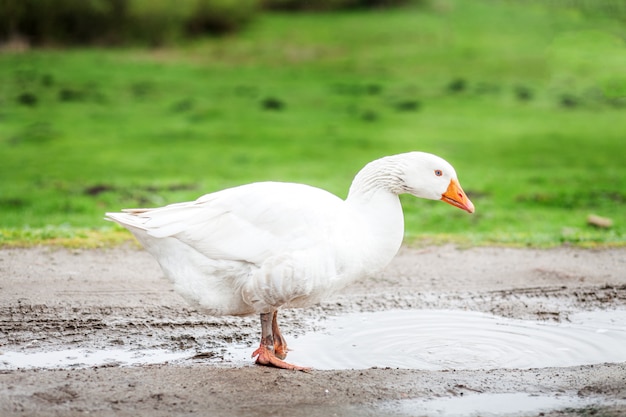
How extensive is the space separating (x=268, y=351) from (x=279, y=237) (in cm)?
83

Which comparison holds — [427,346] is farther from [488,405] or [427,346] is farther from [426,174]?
[426,174]

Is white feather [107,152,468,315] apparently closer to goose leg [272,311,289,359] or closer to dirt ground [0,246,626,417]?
goose leg [272,311,289,359]

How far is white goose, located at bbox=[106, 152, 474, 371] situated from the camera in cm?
580

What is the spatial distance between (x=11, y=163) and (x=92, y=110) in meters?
4.77

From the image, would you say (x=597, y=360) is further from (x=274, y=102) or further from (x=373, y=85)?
(x=373, y=85)

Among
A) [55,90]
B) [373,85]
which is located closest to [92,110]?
[55,90]

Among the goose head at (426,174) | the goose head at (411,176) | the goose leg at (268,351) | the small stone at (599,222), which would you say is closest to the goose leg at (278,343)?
the goose leg at (268,351)

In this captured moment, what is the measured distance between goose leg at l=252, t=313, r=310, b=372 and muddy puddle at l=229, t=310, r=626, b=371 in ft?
0.70

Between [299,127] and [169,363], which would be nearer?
[169,363]

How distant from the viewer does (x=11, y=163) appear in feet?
53.6

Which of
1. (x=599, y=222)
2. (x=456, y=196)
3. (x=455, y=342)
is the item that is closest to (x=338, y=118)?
(x=599, y=222)

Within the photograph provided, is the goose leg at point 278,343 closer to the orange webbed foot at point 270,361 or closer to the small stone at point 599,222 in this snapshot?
the orange webbed foot at point 270,361

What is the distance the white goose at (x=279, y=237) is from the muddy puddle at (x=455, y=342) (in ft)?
2.01

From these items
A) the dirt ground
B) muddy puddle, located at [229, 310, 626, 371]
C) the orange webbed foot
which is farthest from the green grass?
the orange webbed foot
